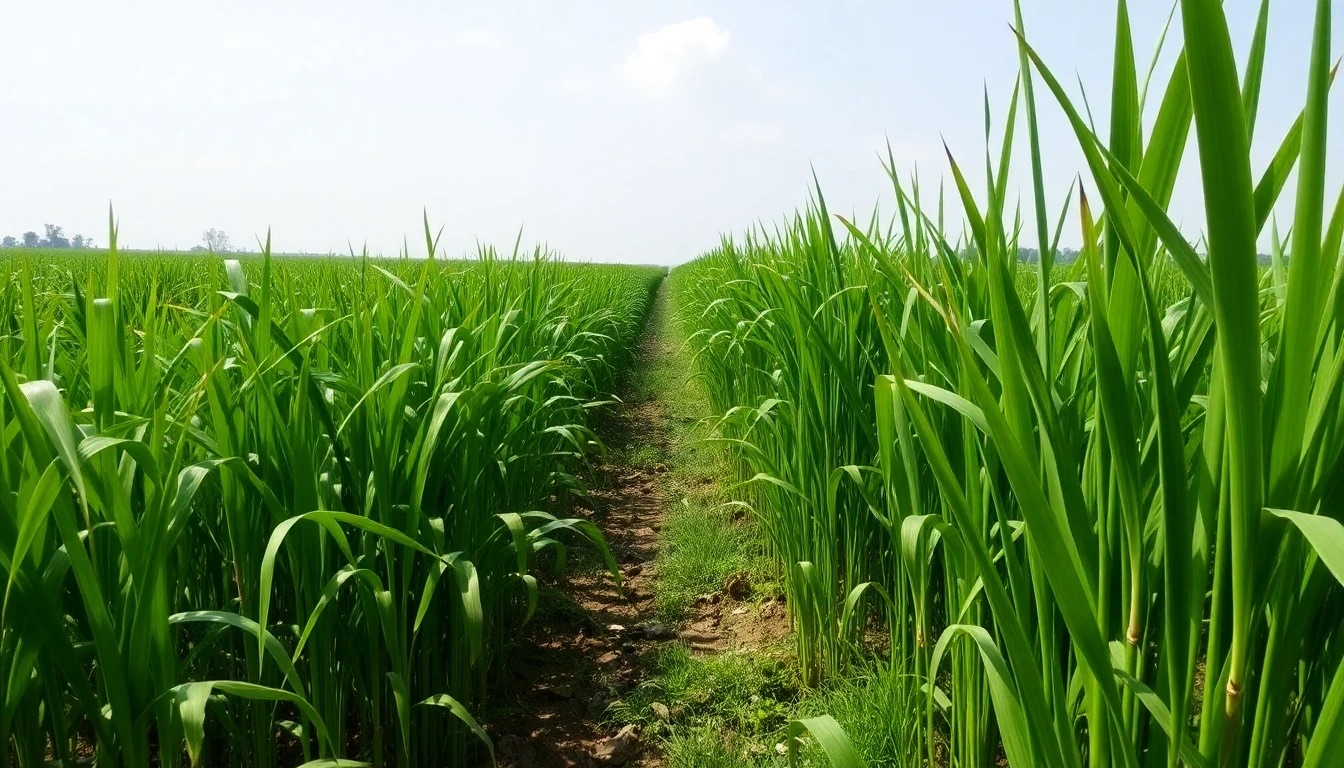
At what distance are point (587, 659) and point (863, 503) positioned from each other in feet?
3.01

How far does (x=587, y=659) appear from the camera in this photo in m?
2.38

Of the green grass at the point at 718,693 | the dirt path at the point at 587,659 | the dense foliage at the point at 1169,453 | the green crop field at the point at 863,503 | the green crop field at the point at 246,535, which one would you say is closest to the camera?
the dense foliage at the point at 1169,453

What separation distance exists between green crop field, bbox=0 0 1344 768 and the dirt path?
0.11m

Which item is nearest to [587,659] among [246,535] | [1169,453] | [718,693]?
[718,693]

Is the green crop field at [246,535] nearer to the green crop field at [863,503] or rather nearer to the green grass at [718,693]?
the green crop field at [863,503]

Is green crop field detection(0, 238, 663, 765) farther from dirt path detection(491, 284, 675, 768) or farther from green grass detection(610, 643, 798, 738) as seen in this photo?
green grass detection(610, 643, 798, 738)

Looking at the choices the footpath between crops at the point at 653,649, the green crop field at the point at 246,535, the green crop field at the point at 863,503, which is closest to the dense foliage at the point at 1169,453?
the green crop field at the point at 863,503

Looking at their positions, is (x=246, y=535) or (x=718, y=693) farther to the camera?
(x=718, y=693)

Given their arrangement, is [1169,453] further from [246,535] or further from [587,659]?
[587,659]

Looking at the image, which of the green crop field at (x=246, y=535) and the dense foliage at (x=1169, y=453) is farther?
the green crop field at (x=246, y=535)

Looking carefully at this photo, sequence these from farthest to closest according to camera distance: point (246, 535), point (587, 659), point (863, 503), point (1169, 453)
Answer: point (587, 659)
point (863, 503)
point (246, 535)
point (1169, 453)

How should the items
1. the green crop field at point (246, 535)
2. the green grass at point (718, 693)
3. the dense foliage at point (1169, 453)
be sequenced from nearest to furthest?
the dense foliage at point (1169, 453) → the green crop field at point (246, 535) → the green grass at point (718, 693)

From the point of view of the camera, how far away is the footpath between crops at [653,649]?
6.35ft

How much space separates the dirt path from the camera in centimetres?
190
